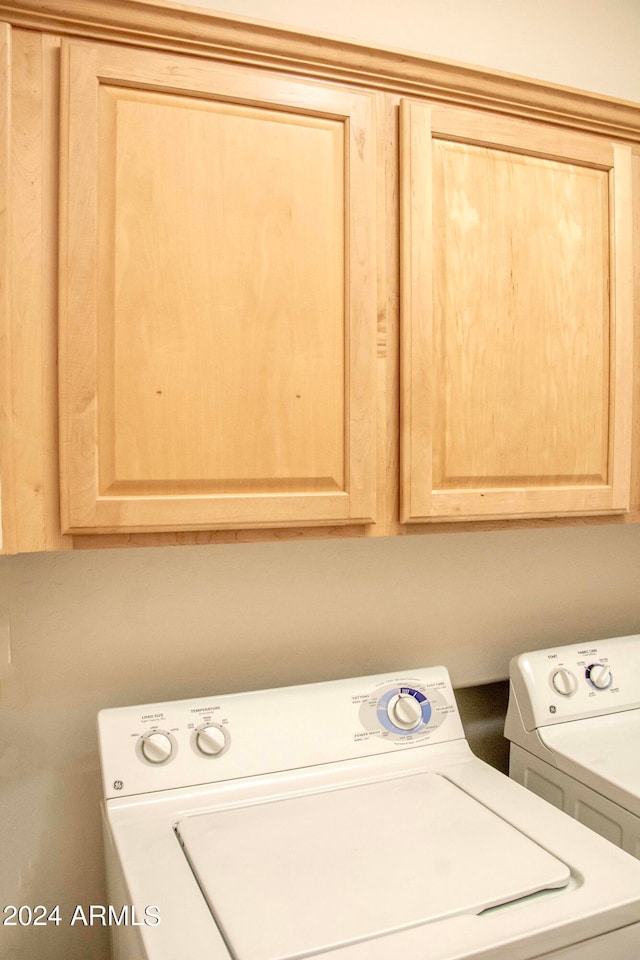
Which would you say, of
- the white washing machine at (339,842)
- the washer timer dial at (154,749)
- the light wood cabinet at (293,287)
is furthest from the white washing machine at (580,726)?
the washer timer dial at (154,749)

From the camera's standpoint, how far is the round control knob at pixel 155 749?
1194mm

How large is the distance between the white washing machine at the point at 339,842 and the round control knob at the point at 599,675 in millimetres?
341

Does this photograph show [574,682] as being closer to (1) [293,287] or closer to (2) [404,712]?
(2) [404,712]

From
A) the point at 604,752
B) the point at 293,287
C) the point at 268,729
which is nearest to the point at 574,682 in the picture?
the point at 604,752

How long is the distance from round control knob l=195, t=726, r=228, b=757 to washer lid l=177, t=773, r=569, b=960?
10cm

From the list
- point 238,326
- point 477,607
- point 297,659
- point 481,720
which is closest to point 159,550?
point 297,659

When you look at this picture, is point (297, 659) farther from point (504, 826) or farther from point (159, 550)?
point (504, 826)

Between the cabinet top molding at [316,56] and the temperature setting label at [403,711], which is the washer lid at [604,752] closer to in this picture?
the temperature setting label at [403,711]

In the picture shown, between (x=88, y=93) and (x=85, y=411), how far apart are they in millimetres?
455

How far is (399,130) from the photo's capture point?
1175 millimetres

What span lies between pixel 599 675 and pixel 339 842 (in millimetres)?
760

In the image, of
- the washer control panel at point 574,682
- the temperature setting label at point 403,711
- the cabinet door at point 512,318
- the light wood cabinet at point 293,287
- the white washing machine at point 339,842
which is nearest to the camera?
the white washing machine at point 339,842

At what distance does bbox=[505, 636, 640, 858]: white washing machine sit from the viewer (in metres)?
1.24

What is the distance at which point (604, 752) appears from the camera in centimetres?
133
